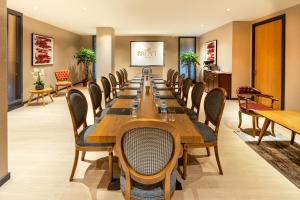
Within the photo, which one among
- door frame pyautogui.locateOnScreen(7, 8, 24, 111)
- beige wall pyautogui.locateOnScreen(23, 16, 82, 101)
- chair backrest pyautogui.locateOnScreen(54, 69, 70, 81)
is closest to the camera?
door frame pyautogui.locateOnScreen(7, 8, 24, 111)

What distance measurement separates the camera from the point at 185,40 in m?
A: 15.4

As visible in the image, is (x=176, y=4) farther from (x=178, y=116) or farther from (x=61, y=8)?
(x=178, y=116)

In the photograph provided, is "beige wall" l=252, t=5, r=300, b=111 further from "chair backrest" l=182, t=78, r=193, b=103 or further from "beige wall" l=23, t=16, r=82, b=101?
"beige wall" l=23, t=16, r=82, b=101

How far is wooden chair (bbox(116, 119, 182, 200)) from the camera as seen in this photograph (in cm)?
181

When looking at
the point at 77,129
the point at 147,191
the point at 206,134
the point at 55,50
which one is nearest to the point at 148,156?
the point at 147,191

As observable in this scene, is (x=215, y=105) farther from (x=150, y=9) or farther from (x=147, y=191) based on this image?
(x=150, y=9)

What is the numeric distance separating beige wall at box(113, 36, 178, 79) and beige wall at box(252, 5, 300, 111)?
843 centimetres

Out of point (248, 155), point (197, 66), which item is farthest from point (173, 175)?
point (197, 66)

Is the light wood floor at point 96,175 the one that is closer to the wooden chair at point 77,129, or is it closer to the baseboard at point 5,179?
the baseboard at point 5,179

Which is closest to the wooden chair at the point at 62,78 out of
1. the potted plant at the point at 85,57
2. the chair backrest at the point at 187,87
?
the potted plant at the point at 85,57

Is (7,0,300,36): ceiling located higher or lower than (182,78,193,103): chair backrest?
higher

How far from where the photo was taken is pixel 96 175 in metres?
3.31

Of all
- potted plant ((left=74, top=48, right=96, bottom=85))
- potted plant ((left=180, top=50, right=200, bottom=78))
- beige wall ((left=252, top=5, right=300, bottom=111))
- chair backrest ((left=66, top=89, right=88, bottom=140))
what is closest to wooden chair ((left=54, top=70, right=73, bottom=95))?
potted plant ((left=74, top=48, right=96, bottom=85))

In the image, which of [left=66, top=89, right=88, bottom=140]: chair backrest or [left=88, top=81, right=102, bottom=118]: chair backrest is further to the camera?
[left=88, top=81, right=102, bottom=118]: chair backrest
